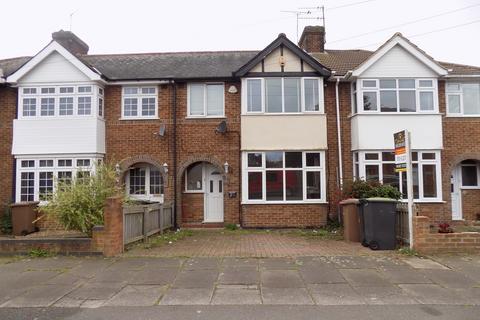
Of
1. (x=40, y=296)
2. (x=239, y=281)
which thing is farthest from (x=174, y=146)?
(x=40, y=296)

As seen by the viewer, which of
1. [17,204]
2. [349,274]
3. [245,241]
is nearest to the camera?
[349,274]

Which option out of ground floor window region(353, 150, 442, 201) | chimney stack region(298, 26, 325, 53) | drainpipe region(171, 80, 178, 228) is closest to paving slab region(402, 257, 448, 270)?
ground floor window region(353, 150, 442, 201)

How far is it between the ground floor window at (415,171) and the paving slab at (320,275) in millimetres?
7434

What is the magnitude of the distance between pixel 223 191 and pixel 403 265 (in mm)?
8268

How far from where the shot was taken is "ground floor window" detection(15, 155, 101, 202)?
50.0 feet

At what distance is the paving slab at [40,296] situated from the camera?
6.11 metres

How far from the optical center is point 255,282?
719 centimetres

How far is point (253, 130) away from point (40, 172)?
7.84 meters

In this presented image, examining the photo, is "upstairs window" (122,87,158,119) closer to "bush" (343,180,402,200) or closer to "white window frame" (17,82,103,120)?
"white window frame" (17,82,103,120)

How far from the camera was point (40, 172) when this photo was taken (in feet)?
50.2

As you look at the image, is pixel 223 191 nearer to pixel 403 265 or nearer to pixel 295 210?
pixel 295 210

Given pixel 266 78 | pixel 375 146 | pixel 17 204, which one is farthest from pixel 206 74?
pixel 17 204

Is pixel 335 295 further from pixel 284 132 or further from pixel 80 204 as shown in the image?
pixel 284 132

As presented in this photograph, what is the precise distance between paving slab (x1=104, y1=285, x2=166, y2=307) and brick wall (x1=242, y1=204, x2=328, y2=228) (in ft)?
27.0
